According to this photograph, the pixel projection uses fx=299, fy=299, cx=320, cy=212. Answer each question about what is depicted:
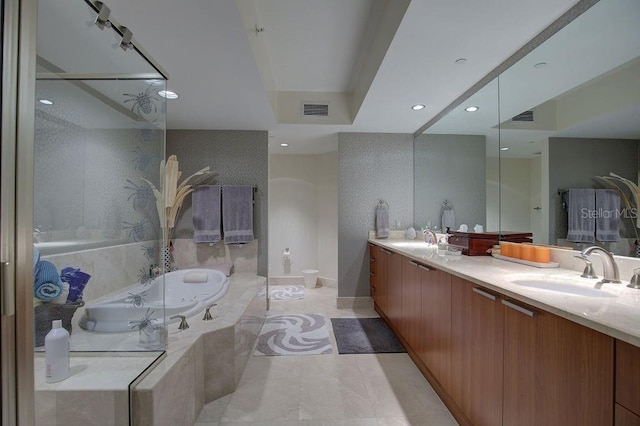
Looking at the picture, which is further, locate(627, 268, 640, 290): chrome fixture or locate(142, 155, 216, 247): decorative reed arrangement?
locate(142, 155, 216, 247): decorative reed arrangement

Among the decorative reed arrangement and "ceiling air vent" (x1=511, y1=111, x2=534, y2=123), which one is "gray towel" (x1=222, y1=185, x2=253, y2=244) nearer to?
the decorative reed arrangement

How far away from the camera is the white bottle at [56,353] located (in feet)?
3.90

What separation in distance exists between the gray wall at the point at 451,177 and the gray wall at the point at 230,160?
6.37ft

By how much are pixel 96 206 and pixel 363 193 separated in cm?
286

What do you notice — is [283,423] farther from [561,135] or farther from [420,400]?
[561,135]

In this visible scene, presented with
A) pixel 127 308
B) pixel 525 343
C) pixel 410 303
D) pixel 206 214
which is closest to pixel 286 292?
pixel 206 214

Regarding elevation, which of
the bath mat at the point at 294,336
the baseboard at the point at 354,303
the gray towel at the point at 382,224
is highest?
the gray towel at the point at 382,224

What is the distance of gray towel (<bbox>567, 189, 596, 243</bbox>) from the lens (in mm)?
1535

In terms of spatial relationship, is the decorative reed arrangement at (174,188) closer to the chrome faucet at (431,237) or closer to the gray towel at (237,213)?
the gray towel at (237,213)

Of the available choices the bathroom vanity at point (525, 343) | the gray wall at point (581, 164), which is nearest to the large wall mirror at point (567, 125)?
the gray wall at point (581, 164)

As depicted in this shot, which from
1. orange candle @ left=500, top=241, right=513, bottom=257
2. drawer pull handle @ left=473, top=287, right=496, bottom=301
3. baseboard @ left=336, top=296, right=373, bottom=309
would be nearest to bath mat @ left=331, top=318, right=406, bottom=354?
baseboard @ left=336, top=296, right=373, bottom=309

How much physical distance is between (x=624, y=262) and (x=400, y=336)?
5.78ft

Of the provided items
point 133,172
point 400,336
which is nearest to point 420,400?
point 400,336

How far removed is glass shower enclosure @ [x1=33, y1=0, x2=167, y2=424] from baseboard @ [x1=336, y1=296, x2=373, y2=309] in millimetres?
2389
